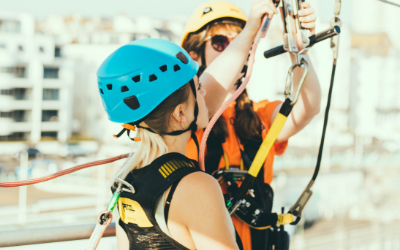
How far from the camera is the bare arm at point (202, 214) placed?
113 cm

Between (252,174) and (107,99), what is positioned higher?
(107,99)

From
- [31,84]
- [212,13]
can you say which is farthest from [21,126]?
[212,13]

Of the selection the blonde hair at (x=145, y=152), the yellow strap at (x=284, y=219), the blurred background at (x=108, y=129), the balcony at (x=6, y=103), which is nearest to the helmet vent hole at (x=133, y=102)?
the blonde hair at (x=145, y=152)

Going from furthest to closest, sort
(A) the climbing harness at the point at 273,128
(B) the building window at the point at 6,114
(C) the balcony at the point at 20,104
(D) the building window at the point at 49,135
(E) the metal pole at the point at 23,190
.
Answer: (D) the building window at the point at 49,135 → (C) the balcony at the point at 20,104 → (B) the building window at the point at 6,114 → (E) the metal pole at the point at 23,190 → (A) the climbing harness at the point at 273,128

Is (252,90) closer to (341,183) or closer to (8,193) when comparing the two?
(341,183)

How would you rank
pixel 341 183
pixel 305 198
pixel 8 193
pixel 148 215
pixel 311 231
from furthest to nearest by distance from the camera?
pixel 341 183 < pixel 8 193 < pixel 311 231 < pixel 305 198 < pixel 148 215

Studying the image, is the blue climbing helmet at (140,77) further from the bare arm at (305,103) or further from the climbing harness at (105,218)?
the bare arm at (305,103)

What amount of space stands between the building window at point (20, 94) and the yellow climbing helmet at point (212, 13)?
151ft

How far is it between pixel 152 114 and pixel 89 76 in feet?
161

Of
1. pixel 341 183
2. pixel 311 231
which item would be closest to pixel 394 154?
pixel 341 183

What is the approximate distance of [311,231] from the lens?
30906mm

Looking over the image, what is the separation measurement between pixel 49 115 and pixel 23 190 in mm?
15047

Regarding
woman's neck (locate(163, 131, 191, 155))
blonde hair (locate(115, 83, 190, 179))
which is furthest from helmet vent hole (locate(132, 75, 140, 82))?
woman's neck (locate(163, 131, 191, 155))

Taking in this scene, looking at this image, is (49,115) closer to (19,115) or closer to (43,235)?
(19,115)
